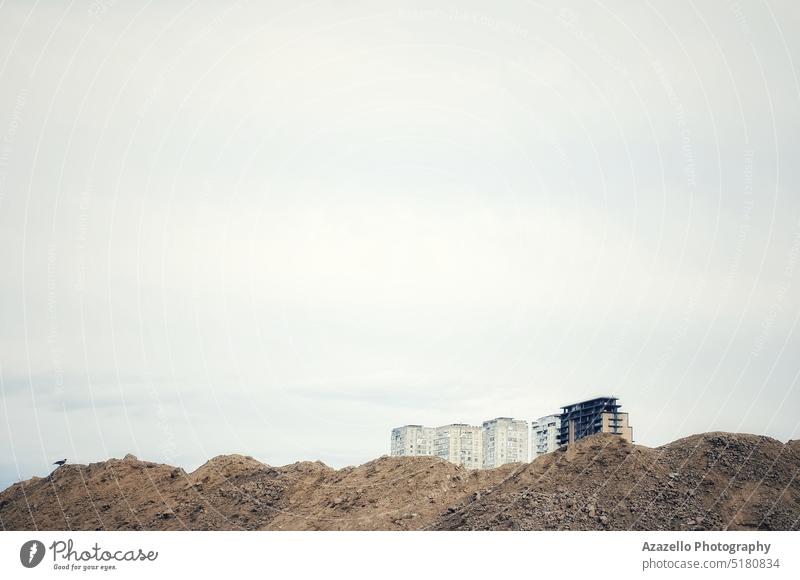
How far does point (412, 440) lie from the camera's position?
10306cm

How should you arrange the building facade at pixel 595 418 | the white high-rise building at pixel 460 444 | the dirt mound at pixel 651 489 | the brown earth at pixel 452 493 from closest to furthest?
the dirt mound at pixel 651 489 < the brown earth at pixel 452 493 < the building facade at pixel 595 418 < the white high-rise building at pixel 460 444

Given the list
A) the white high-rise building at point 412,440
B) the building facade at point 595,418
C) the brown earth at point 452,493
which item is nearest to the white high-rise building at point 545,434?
the white high-rise building at point 412,440

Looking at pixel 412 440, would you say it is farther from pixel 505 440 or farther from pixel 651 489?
pixel 651 489

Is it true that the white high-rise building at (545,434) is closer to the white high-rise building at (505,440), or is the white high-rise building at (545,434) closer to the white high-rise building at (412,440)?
the white high-rise building at (505,440)

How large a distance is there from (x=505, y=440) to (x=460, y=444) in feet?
24.5

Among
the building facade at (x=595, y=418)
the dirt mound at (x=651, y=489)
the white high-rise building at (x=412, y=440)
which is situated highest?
the white high-rise building at (x=412, y=440)

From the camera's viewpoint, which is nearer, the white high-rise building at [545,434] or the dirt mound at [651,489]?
the dirt mound at [651,489]

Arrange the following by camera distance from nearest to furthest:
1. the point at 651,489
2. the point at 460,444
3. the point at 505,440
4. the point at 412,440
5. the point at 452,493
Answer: the point at 651,489 < the point at 452,493 < the point at 412,440 < the point at 460,444 < the point at 505,440

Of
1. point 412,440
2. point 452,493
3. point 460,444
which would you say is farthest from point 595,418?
point 460,444

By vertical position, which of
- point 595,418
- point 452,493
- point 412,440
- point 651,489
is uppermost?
point 412,440

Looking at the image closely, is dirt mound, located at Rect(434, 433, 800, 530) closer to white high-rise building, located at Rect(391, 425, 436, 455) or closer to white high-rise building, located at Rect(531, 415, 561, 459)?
white high-rise building, located at Rect(391, 425, 436, 455)

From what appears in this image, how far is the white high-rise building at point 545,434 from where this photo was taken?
122200 mm

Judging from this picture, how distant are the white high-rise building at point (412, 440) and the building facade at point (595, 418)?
113 feet
